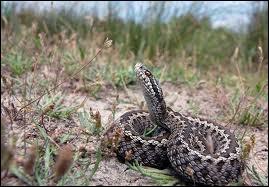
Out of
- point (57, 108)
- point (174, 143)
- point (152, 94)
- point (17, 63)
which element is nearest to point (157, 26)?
point (17, 63)

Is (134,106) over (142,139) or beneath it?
beneath

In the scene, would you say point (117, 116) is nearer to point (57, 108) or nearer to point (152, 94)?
point (57, 108)

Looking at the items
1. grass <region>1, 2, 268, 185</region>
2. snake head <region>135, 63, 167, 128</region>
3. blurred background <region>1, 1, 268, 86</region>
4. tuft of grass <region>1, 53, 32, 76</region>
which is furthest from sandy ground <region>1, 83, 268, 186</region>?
blurred background <region>1, 1, 268, 86</region>

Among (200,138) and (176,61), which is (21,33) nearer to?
(176,61)

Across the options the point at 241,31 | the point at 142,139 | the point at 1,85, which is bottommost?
the point at 241,31

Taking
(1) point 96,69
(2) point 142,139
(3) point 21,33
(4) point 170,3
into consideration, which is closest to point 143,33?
(4) point 170,3

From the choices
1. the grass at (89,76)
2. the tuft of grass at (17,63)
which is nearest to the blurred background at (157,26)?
the grass at (89,76)

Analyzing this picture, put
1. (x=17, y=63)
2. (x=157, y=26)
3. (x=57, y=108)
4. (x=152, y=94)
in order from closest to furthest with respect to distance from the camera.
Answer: (x=152, y=94), (x=57, y=108), (x=17, y=63), (x=157, y=26)
